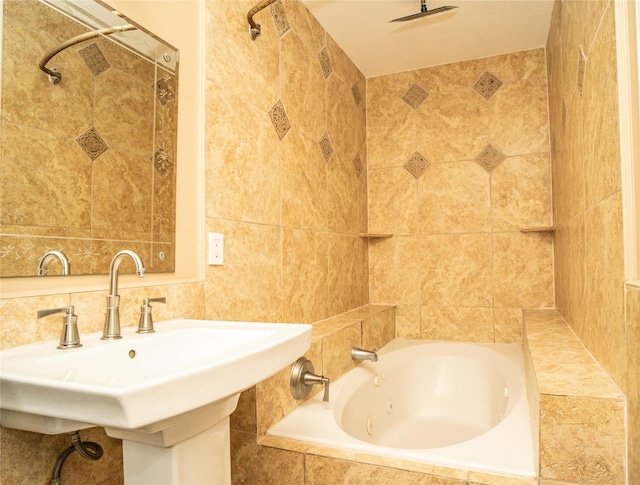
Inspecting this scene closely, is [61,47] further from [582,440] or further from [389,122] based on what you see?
[389,122]

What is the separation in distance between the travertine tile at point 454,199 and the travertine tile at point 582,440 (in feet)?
5.95

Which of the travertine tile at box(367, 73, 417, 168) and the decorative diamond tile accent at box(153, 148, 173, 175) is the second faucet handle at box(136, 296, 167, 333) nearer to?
the decorative diamond tile accent at box(153, 148, 173, 175)

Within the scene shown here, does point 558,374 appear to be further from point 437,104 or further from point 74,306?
point 437,104

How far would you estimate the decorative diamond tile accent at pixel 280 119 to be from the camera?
71.0 inches

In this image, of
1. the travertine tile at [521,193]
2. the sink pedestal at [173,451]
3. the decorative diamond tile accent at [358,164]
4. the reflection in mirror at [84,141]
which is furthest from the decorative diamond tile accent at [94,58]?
the travertine tile at [521,193]

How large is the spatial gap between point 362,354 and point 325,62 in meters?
1.60

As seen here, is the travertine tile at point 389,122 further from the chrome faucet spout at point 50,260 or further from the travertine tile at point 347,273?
the chrome faucet spout at point 50,260

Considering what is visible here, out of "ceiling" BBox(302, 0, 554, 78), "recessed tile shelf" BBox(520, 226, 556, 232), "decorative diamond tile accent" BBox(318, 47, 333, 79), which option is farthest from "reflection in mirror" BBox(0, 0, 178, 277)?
"recessed tile shelf" BBox(520, 226, 556, 232)

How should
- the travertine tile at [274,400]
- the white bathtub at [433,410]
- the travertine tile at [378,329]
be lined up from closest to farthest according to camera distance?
the white bathtub at [433,410] → the travertine tile at [274,400] → the travertine tile at [378,329]

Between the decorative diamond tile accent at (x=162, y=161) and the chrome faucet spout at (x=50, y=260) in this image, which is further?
the decorative diamond tile accent at (x=162, y=161)

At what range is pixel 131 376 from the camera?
0.67 metres

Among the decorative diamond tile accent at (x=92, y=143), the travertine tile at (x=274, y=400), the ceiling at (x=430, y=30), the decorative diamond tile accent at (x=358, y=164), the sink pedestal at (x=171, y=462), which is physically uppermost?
the ceiling at (x=430, y=30)

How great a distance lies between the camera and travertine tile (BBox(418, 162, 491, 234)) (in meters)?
2.71

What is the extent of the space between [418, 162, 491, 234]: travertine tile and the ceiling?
2.37ft
